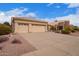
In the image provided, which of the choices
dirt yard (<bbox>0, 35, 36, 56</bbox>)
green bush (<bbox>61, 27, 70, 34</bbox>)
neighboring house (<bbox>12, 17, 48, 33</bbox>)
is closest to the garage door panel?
neighboring house (<bbox>12, 17, 48, 33</bbox>)

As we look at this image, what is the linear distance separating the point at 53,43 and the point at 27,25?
597 mm

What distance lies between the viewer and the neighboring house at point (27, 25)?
10.1 ft

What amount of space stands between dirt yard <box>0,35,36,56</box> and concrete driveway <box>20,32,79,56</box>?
81 mm

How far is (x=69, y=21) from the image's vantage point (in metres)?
3.13

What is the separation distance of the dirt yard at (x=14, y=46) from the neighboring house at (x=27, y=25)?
0.17 metres

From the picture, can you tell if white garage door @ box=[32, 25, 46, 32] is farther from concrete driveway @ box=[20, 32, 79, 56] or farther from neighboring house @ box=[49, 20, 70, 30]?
neighboring house @ box=[49, 20, 70, 30]

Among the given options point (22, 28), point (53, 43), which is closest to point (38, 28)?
point (22, 28)

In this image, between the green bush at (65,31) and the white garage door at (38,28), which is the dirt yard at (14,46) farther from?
the green bush at (65,31)

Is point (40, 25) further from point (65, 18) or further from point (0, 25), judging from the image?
point (0, 25)

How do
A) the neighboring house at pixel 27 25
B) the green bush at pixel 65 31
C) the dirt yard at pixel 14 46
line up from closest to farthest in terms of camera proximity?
the dirt yard at pixel 14 46
the neighboring house at pixel 27 25
the green bush at pixel 65 31

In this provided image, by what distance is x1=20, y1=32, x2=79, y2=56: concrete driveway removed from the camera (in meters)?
3.00

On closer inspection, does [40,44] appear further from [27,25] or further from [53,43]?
[27,25]

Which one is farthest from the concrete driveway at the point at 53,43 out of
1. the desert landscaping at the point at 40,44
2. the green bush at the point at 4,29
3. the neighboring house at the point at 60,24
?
the green bush at the point at 4,29

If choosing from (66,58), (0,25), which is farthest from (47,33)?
(0,25)
